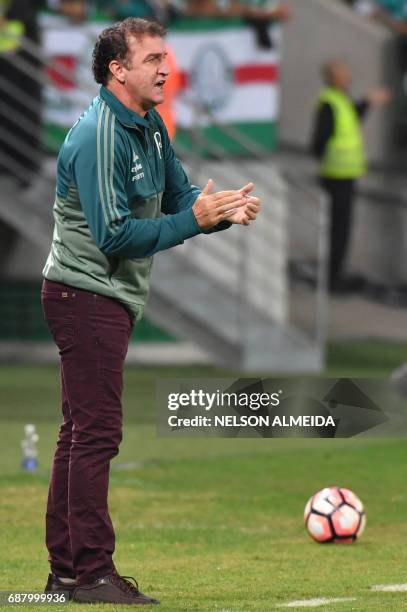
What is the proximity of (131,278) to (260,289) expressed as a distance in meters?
12.5

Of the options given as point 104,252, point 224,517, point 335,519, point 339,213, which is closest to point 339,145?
point 339,213

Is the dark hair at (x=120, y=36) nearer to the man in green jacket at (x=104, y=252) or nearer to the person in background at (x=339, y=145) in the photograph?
the man in green jacket at (x=104, y=252)

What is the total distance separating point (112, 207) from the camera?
20.9ft

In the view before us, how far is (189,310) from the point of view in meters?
17.9

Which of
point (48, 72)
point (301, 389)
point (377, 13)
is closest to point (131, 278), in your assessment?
point (301, 389)

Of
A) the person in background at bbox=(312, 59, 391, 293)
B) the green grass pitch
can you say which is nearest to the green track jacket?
the green grass pitch

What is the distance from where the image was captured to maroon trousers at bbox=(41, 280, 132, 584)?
6551 mm

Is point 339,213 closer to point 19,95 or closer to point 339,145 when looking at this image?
point 339,145

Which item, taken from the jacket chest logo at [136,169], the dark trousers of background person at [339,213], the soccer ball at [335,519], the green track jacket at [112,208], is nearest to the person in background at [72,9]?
the dark trousers of background person at [339,213]

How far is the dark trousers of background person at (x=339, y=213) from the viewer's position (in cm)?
2062

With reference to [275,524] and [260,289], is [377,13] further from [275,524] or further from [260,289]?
[275,524]

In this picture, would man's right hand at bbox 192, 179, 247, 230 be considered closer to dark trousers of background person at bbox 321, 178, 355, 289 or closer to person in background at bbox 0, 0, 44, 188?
person in background at bbox 0, 0, 44, 188

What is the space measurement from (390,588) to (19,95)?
457 inches

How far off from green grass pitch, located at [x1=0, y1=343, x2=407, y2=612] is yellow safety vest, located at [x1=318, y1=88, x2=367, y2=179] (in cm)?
640
